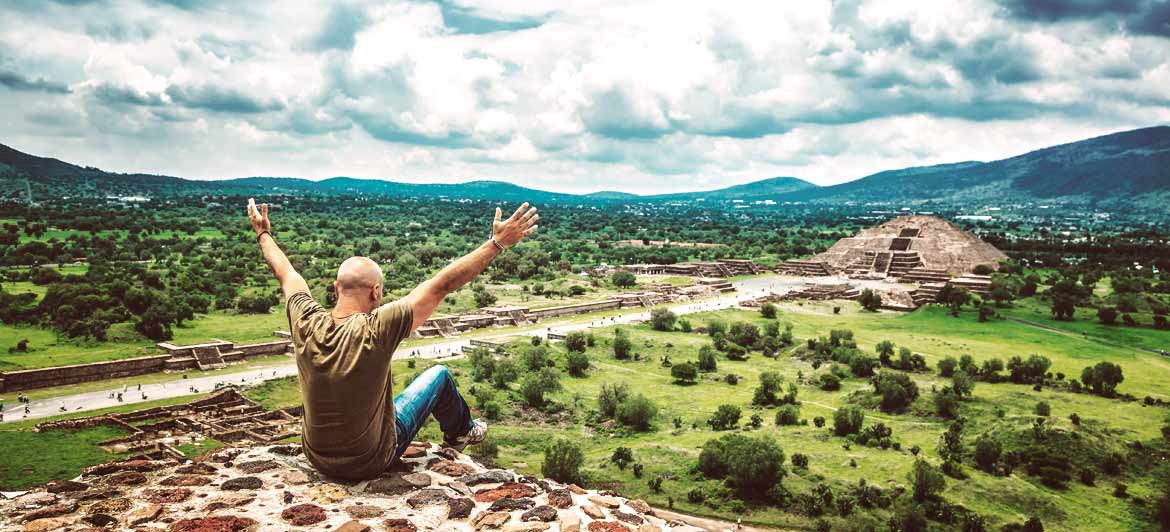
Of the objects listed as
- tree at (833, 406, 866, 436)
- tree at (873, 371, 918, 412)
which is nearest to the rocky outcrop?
tree at (833, 406, 866, 436)

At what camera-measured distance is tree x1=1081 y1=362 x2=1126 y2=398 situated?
124 ft

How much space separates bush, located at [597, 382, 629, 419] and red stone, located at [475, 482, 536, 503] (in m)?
29.5

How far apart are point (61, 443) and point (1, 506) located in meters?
29.0

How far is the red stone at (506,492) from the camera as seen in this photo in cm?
533

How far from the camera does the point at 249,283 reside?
6575 cm

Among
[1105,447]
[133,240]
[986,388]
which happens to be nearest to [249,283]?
[133,240]

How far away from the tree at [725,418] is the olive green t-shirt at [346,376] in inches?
1168

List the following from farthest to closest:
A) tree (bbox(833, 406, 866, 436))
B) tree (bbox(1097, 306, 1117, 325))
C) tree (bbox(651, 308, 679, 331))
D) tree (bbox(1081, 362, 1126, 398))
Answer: tree (bbox(1097, 306, 1117, 325)), tree (bbox(651, 308, 679, 331)), tree (bbox(1081, 362, 1126, 398)), tree (bbox(833, 406, 866, 436))

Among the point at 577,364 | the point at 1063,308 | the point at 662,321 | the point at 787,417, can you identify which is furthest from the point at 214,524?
the point at 1063,308

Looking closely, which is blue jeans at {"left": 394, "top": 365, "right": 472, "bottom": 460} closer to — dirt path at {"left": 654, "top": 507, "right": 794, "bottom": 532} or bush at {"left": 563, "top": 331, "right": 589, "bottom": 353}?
dirt path at {"left": 654, "top": 507, "right": 794, "bottom": 532}

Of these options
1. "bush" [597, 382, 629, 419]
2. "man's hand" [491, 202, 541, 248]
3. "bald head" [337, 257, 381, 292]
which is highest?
"man's hand" [491, 202, 541, 248]

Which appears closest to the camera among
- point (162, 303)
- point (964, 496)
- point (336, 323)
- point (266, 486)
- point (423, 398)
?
point (336, 323)

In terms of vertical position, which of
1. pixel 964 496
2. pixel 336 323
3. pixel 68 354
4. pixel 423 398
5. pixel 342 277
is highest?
pixel 342 277

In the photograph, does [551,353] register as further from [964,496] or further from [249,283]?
[249,283]
